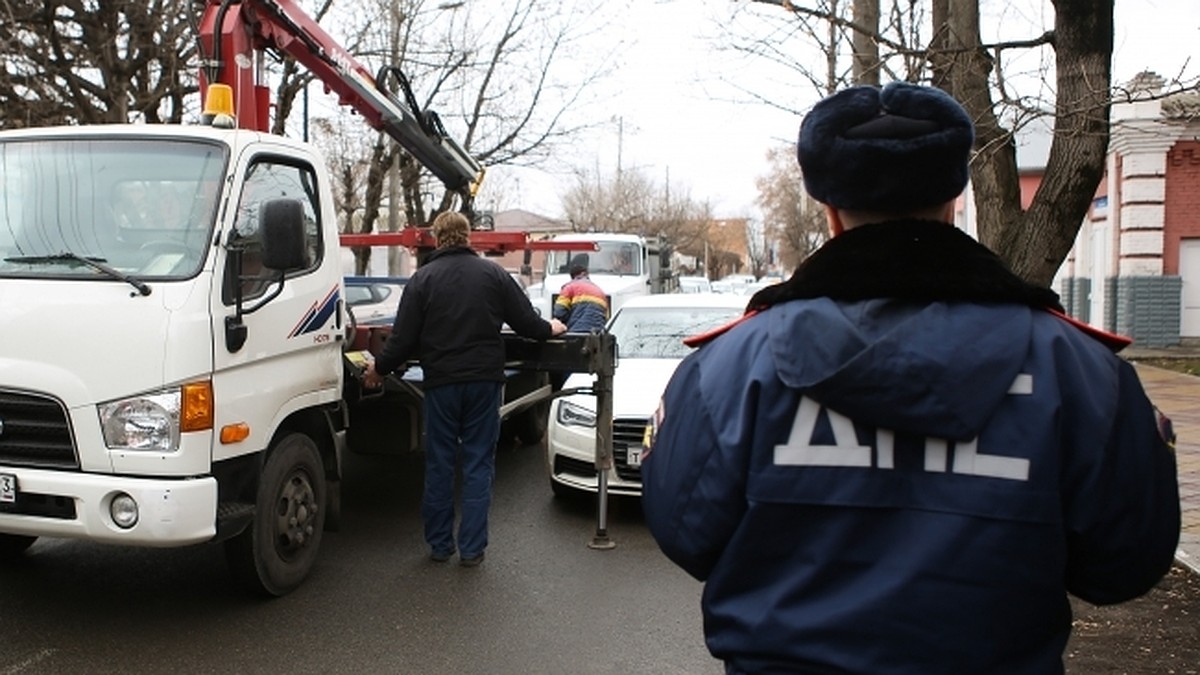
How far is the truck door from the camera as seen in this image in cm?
480

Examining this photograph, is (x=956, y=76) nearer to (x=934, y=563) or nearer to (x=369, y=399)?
(x=369, y=399)

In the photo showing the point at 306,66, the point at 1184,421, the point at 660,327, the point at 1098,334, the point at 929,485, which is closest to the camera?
the point at 929,485

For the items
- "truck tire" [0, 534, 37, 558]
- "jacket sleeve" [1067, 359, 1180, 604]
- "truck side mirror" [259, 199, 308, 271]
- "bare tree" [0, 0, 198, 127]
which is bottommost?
"truck tire" [0, 534, 37, 558]

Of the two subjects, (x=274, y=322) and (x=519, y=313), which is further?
(x=519, y=313)

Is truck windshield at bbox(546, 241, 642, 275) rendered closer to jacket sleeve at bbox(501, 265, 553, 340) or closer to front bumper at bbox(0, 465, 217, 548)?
jacket sleeve at bbox(501, 265, 553, 340)

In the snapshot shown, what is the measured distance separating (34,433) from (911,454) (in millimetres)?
4082

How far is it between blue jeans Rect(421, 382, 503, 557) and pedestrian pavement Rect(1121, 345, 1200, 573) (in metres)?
3.41

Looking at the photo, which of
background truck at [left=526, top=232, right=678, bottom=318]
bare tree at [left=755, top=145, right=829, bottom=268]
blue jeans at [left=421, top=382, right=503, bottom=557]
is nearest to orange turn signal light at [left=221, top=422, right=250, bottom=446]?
blue jeans at [left=421, top=382, right=503, bottom=557]

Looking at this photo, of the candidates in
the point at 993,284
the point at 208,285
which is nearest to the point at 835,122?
the point at 993,284

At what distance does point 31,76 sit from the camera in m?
15.6

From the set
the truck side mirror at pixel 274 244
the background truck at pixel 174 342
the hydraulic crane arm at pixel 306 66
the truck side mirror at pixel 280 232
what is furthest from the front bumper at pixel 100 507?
the hydraulic crane arm at pixel 306 66

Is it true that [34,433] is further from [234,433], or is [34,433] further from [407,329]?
[407,329]

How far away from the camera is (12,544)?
20.0ft

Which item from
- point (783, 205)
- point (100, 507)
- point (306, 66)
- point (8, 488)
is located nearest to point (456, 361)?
point (100, 507)
